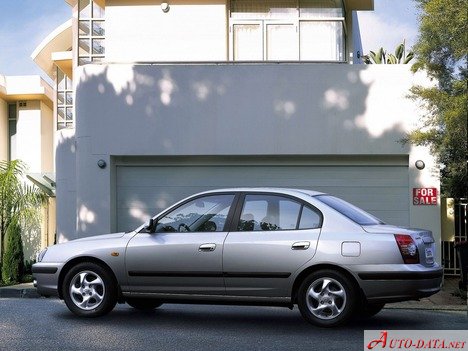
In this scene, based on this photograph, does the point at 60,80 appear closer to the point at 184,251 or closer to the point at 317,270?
the point at 184,251

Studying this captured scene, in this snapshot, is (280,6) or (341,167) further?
(280,6)

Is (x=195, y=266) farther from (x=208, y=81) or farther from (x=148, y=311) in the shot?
(x=208, y=81)

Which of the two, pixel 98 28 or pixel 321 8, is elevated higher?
pixel 98 28

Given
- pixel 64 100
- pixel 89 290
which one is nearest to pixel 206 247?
pixel 89 290

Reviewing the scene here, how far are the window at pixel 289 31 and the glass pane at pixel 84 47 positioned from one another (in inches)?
203

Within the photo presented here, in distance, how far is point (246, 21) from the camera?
18328 mm

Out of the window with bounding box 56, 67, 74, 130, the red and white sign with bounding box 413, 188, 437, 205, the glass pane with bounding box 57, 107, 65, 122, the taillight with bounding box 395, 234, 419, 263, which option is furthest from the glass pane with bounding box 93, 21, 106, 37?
the taillight with bounding box 395, 234, 419, 263

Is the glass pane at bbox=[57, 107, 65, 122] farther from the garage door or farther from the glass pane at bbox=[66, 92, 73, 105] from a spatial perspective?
the garage door

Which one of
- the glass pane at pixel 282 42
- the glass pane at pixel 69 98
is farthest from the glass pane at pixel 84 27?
the glass pane at pixel 282 42

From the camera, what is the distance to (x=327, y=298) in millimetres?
8898

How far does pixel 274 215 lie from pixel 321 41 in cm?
936

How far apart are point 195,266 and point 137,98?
7.40m

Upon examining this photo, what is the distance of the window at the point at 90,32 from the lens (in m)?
21.8

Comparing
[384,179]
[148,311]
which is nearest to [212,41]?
[384,179]
